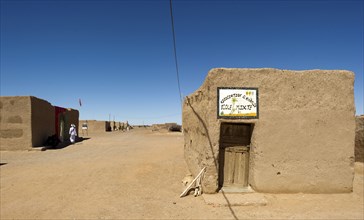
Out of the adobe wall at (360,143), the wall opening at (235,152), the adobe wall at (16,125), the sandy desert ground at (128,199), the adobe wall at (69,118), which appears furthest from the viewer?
the adobe wall at (69,118)

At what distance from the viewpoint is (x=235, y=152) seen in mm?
7797

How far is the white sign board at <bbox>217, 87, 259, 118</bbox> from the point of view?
7344 millimetres

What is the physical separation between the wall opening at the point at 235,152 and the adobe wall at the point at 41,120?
12.4 m

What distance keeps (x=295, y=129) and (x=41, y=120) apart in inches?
594

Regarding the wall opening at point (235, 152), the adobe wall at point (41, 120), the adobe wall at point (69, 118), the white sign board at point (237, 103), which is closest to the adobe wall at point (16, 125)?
the adobe wall at point (41, 120)

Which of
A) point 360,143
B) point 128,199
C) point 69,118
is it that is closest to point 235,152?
point 128,199

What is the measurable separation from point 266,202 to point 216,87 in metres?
3.10

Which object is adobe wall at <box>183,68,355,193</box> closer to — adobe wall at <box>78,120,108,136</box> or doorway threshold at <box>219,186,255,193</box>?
doorway threshold at <box>219,186,255,193</box>

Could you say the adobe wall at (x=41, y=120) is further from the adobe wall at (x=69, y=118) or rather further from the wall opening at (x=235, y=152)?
the wall opening at (x=235, y=152)

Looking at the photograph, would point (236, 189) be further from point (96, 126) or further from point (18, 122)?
point (96, 126)

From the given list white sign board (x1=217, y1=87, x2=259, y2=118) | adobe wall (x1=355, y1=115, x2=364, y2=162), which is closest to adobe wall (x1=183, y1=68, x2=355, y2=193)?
white sign board (x1=217, y1=87, x2=259, y2=118)

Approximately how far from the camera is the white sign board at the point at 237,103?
289 inches

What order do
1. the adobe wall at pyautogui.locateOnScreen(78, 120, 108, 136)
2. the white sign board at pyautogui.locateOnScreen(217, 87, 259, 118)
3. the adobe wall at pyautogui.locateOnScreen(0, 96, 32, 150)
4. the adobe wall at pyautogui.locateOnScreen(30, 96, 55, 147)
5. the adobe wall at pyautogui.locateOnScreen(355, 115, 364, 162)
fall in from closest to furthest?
the white sign board at pyautogui.locateOnScreen(217, 87, 259, 118) → the adobe wall at pyautogui.locateOnScreen(355, 115, 364, 162) → the adobe wall at pyautogui.locateOnScreen(0, 96, 32, 150) → the adobe wall at pyautogui.locateOnScreen(30, 96, 55, 147) → the adobe wall at pyautogui.locateOnScreen(78, 120, 108, 136)

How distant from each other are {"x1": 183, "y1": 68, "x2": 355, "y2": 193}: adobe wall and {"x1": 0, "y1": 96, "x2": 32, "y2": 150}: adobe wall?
1210cm
